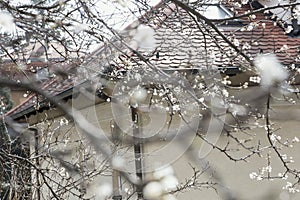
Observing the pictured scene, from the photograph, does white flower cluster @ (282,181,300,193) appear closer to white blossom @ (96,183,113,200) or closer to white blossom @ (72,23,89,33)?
white blossom @ (96,183,113,200)

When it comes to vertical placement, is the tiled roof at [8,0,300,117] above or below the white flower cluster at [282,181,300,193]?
above

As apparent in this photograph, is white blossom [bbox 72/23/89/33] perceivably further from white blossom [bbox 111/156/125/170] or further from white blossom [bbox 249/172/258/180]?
white blossom [bbox 249/172/258/180]

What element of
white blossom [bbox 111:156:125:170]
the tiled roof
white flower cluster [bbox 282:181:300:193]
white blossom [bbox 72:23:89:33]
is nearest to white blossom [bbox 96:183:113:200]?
the tiled roof

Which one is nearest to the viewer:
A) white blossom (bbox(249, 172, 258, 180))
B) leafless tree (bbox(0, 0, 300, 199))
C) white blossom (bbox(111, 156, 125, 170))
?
white blossom (bbox(111, 156, 125, 170))

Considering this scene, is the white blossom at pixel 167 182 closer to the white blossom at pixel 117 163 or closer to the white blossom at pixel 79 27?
the white blossom at pixel 117 163

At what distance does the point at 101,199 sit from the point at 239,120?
3866 mm

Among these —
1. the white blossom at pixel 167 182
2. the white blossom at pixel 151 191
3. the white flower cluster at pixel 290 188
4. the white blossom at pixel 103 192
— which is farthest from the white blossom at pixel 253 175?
the white blossom at pixel 151 191

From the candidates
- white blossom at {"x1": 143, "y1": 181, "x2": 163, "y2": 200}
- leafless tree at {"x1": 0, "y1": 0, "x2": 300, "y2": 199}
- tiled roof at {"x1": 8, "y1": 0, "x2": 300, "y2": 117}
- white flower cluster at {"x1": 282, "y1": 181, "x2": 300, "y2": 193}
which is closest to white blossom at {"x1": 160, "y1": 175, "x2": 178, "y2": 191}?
leafless tree at {"x1": 0, "y1": 0, "x2": 300, "y2": 199}

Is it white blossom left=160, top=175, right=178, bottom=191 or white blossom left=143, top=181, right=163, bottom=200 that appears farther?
white blossom left=160, top=175, right=178, bottom=191

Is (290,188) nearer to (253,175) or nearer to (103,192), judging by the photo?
(253,175)

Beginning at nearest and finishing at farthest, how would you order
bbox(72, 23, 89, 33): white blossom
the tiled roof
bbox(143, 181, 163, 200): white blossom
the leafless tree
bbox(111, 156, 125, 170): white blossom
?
bbox(143, 181, 163, 200): white blossom, bbox(111, 156, 125, 170): white blossom, the leafless tree, bbox(72, 23, 89, 33): white blossom, the tiled roof

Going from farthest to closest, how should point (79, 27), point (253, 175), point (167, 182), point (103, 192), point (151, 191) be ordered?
1. point (253, 175)
2. point (103, 192)
3. point (79, 27)
4. point (167, 182)
5. point (151, 191)

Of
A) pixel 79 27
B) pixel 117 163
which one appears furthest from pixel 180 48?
pixel 117 163

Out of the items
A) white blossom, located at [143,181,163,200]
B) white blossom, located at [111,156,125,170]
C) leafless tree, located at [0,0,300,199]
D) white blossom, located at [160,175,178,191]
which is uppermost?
leafless tree, located at [0,0,300,199]
